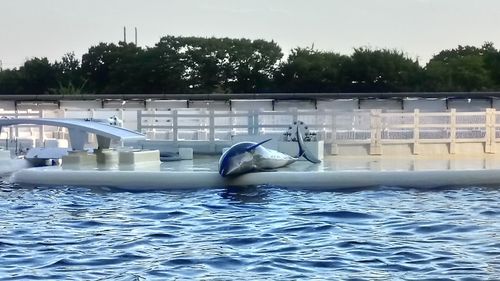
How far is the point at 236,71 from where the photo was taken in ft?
290

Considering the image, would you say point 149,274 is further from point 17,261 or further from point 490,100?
point 490,100

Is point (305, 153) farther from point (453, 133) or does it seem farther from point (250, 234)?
point (250, 234)

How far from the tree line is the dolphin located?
6014cm

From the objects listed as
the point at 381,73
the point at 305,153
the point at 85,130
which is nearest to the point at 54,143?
the point at 85,130

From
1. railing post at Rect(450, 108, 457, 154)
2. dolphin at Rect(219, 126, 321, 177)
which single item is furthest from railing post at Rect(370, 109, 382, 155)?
dolphin at Rect(219, 126, 321, 177)

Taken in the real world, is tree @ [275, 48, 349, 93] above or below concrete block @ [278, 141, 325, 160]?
above

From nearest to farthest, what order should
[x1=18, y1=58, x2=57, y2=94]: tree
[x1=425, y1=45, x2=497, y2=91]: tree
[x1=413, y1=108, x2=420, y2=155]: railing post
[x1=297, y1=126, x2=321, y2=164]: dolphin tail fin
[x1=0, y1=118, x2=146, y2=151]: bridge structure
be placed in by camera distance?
[x1=0, y1=118, x2=146, y2=151]: bridge structure
[x1=297, y1=126, x2=321, y2=164]: dolphin tail fin
[x1=413, y1=108, x2=420, y2=155]: railing post
[x1=425, y1=45, x2=497, y2=91]: tree
[x1=18, y1=58, x2=57, y2=94]: tree

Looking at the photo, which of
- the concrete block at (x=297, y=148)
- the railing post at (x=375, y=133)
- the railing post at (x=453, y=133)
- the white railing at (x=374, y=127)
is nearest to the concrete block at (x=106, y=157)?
the concrete block at (x=297, y=148)

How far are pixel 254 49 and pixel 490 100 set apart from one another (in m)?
50.2

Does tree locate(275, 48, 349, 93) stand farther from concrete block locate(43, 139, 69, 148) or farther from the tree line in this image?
concrete block locate(43, 139, 69, 148)

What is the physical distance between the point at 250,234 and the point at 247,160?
5682 mm

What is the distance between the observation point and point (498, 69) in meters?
86.6

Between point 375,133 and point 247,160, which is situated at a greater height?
point 375,133

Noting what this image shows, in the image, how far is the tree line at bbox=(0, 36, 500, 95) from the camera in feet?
271
